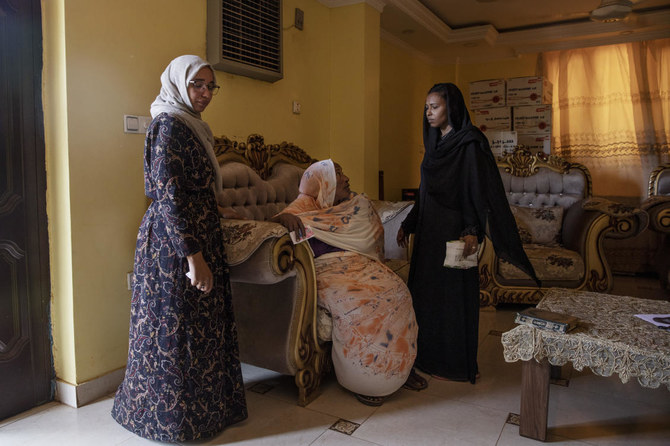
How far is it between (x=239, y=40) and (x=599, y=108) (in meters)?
4.54

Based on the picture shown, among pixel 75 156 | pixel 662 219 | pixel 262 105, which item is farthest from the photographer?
pixel 662 219

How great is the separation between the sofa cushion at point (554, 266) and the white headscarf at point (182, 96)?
252cm

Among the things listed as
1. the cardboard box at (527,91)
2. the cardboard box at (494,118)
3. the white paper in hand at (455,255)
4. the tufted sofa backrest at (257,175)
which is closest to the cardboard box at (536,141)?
the cardboard box at (494,118)

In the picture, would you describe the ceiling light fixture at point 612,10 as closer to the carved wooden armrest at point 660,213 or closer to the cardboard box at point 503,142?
the cardboard box at point 503,142

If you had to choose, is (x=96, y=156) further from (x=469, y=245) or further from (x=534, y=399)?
(x=534, y=399)

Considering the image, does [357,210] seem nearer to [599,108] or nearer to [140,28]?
[140,28]

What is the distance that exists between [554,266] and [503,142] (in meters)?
1.96

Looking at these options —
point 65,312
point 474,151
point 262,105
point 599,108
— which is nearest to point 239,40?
point 262,105

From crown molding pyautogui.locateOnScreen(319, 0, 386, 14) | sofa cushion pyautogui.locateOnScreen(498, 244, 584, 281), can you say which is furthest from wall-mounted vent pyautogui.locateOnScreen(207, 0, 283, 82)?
sofa cushion pyautogui.locateOnScreen(498, 244, 584, 281)

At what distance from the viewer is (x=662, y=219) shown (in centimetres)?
390

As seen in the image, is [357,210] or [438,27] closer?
[357,210]

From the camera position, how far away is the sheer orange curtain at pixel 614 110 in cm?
540

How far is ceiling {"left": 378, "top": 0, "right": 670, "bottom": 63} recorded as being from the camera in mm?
4969

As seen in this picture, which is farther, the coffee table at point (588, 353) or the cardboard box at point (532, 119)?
the cardboard box at point (532, 119)
